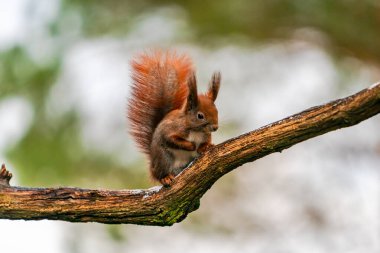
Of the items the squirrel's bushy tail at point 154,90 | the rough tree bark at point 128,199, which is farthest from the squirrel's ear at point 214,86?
the rough tree bark at point 128,199

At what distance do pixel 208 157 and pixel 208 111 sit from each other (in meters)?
0.51

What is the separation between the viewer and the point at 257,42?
18.5 feet

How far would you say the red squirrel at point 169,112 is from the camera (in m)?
2.71

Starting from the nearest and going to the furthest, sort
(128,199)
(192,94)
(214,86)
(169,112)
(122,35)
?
(128,199)
(192,94)
(214,86)
(169,112)
(122,35)

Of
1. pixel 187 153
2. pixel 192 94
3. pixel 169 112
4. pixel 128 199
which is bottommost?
pixel 128 199

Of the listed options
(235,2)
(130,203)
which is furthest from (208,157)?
(235,2)

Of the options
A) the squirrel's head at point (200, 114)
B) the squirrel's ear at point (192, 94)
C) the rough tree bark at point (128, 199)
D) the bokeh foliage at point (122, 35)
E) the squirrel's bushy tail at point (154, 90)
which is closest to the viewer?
the rough tree bark at point (128, 199)

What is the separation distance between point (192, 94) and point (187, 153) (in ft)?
0.63

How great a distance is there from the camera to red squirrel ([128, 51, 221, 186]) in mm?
2705

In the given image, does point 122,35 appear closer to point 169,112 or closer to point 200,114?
point 169,112

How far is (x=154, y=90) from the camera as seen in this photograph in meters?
2.95

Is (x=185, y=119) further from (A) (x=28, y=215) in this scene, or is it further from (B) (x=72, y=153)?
(B) (x=72, y=153)

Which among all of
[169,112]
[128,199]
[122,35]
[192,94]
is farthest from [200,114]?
[122,35]

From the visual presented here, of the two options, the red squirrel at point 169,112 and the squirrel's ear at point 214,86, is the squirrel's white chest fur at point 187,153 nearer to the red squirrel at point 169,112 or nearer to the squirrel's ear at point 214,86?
the red squirrel at point 169,112
